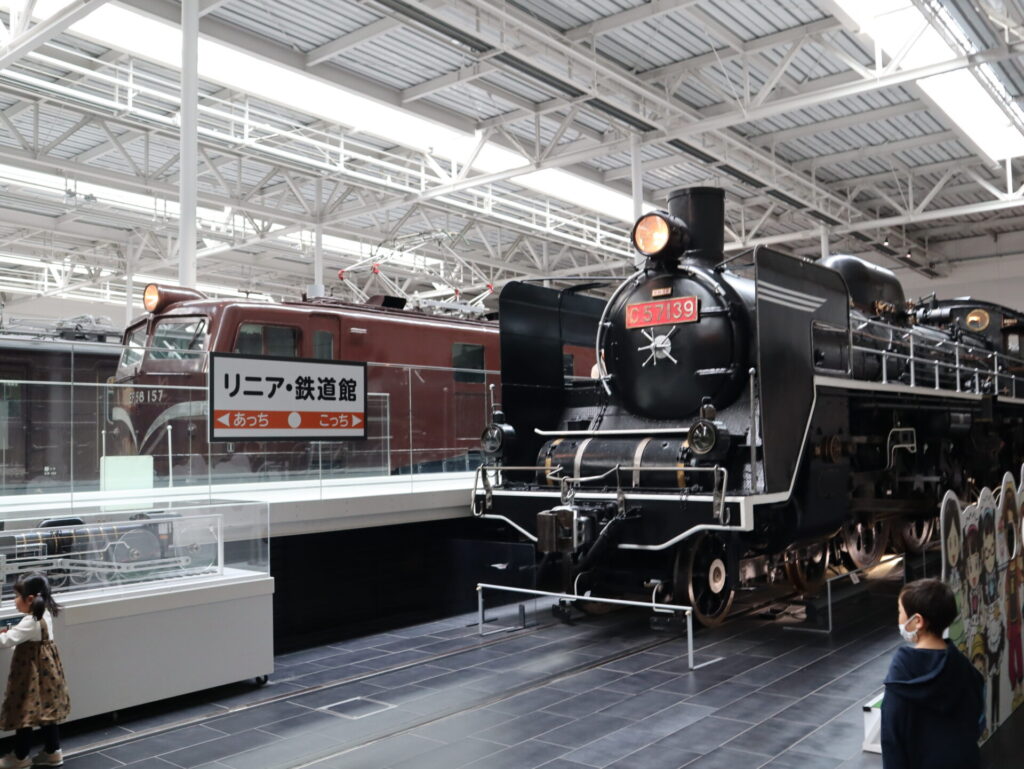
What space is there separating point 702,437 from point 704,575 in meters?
1.19

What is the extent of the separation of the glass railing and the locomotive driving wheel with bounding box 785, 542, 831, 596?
3.50 metres

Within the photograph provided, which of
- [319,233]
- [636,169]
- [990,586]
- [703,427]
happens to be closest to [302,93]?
[636,169]

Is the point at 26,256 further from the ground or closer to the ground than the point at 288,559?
further from the ground

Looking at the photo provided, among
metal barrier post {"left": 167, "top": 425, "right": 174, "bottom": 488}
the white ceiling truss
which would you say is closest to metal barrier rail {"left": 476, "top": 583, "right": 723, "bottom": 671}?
metal barrier post {"left": 167, "top": 425, "right": 174, "bottom": 488}

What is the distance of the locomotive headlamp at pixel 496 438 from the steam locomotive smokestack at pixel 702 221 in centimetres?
211

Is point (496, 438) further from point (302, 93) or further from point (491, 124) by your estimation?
point (491, 124)

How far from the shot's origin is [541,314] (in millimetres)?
8711

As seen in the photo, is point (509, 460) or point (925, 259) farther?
point (925, 259)

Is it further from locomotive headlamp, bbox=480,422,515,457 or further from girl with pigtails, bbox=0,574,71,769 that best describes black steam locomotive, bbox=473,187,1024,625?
girl with pigtails, bbox=0,574,71,769

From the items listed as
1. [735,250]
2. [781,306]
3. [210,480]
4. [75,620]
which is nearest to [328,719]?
[75,620]

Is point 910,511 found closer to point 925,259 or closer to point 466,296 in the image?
point 925,259

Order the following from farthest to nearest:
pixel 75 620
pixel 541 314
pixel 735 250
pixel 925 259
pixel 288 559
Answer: pixel 925 259 < pixel 735 250 < pixel 541 314 < pixel 288 559 < pixel 75 620

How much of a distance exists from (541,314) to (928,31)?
710 centimetres

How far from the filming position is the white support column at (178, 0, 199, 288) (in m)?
10.3
